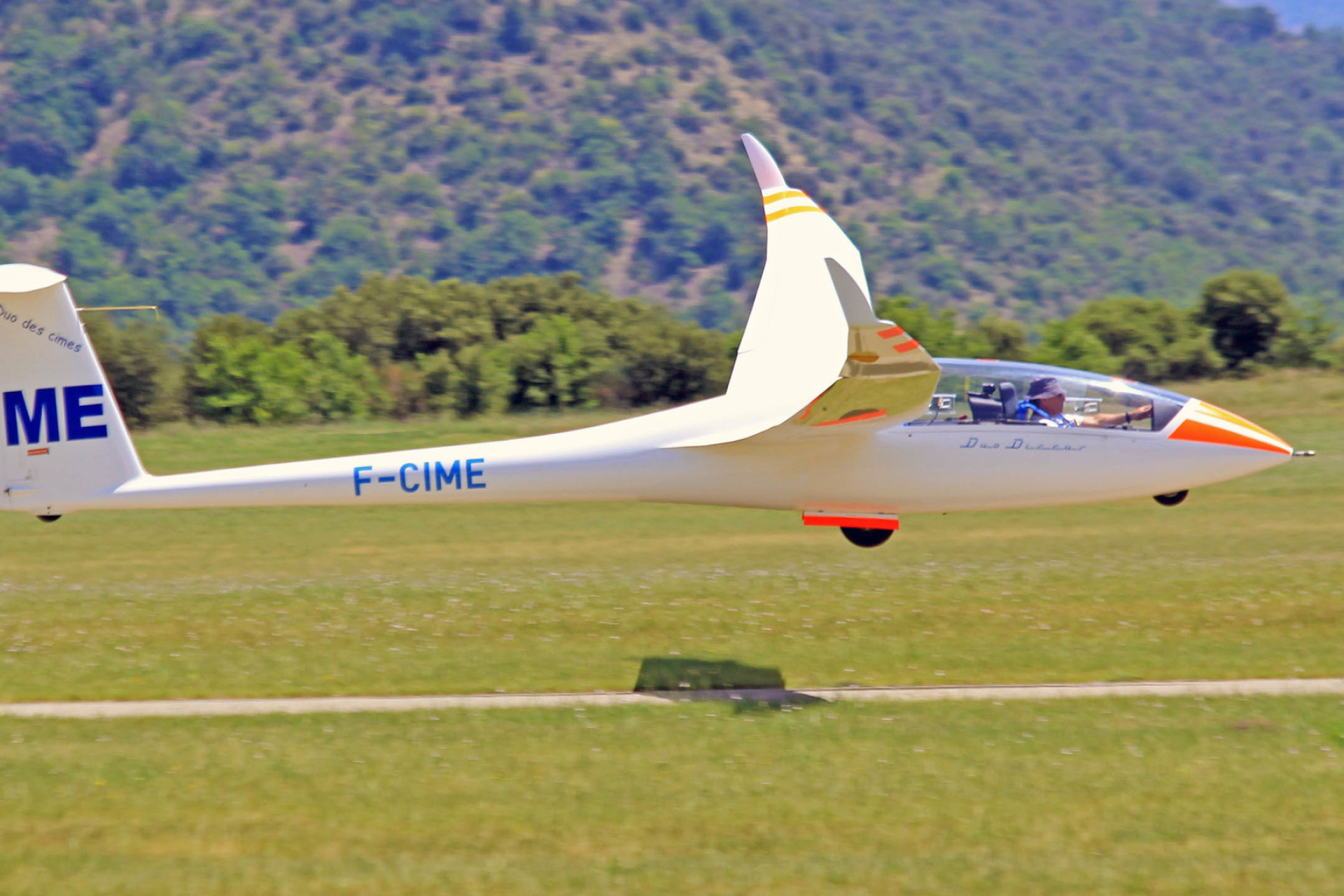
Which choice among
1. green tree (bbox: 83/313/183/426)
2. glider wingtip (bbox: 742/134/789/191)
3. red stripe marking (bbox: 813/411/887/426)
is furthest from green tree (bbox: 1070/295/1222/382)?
red stripe marking (bbox: 813/411/887/426)

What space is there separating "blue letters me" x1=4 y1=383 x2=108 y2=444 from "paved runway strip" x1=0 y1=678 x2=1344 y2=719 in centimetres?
284

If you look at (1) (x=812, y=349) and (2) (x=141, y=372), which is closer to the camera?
(1) (x=812, y=349)

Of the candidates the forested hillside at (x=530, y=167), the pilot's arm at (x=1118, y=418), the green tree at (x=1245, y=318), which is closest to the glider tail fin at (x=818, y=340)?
the pilot's arm at (x=1118, y=418)

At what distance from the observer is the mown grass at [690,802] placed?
9391mm

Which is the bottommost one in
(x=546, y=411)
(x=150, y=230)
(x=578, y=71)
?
(x=546, y=411)

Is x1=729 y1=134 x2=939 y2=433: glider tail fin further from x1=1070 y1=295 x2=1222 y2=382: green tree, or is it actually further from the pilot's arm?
x1=1070 y1=295 x2=1222 y2=382: green tree

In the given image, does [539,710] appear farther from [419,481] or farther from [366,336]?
[366,336]

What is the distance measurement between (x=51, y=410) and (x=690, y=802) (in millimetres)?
7311

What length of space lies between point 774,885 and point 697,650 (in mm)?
6490

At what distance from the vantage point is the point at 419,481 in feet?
43.8

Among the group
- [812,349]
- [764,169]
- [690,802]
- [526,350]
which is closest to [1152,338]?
[526,350]

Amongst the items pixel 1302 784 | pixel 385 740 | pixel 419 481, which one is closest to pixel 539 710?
pixel 385 740

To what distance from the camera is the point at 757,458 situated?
13250 mm

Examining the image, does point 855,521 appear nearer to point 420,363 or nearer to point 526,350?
point 526,350
